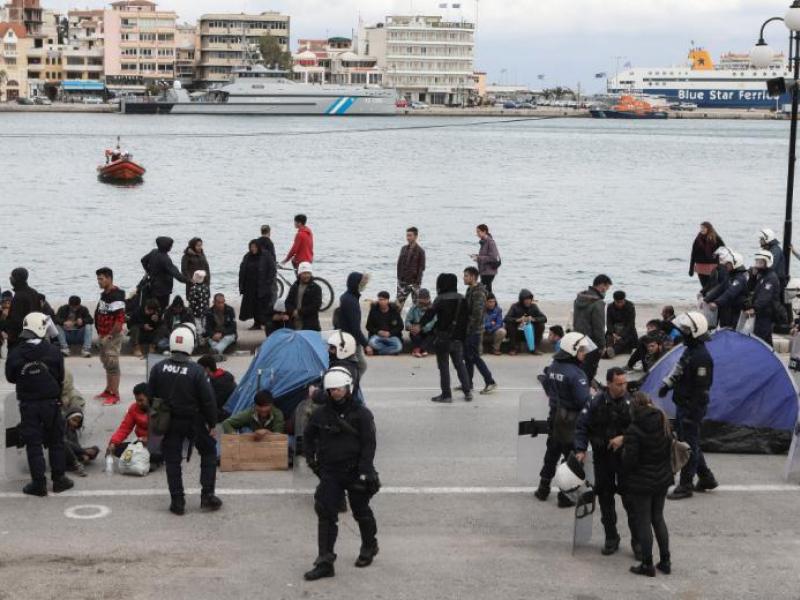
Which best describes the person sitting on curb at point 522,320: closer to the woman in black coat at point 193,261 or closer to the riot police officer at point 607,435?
the woman in black coat at point 193,261

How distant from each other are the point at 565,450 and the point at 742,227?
5355 centimetres

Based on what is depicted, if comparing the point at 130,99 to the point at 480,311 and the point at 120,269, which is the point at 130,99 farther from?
the point at 480,311

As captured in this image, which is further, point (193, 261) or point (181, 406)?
point (193, 261)

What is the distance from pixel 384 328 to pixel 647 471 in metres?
8.94

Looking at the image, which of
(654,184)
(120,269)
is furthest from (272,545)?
(654,184)

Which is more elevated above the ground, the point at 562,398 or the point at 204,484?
the point at 562,398

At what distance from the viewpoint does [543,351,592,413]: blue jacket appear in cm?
1058

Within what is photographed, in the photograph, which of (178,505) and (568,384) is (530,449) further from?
(178,505)

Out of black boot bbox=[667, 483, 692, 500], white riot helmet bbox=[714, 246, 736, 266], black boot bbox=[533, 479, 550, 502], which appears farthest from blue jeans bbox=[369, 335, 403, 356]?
black boot bbox=[667, 483, 692, 500]

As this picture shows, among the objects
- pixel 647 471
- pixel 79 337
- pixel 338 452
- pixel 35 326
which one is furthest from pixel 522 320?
pixel 338 452

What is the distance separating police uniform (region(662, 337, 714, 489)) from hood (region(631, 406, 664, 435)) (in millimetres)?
1979

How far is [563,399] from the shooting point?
35.1 feet

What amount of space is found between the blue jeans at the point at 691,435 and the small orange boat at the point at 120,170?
6668 centimetres

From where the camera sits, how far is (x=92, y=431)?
13281mm
